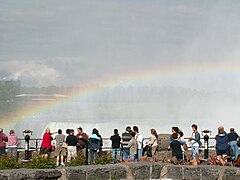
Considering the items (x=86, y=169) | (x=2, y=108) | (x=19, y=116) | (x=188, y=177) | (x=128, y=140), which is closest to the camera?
(x=86, y=169)

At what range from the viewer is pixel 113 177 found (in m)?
9.10

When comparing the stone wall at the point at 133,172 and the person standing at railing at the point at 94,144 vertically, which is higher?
the person standing at railing at the point at 94,144

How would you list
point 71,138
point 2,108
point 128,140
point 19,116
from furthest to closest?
1. point 2,108
2. point 19,116
3. point 128,140
4. point 71,138

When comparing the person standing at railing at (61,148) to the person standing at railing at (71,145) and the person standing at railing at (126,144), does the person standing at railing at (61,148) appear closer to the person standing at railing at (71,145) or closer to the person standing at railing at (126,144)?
the person standing at railing at (71,145)

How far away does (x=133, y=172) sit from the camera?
9.34 m

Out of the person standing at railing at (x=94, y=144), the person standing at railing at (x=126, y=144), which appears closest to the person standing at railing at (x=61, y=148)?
the person standing at railing at (x=94, y=144)

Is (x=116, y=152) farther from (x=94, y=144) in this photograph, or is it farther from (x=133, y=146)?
(x=133, y=146)

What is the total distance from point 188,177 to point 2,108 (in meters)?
50.5

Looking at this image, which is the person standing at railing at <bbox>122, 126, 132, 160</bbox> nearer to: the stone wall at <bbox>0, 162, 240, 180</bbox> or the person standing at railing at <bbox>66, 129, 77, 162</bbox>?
the person standing at railing at <bbox>66, 129, 77, 162</bbox>

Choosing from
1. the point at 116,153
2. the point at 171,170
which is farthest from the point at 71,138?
the point at 171,170

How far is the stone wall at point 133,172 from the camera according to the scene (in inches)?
325

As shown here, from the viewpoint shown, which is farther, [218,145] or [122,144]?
[122,144]

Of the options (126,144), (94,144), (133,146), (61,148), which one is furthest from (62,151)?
(126,144)

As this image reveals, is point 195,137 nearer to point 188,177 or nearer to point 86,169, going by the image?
point 188,177
